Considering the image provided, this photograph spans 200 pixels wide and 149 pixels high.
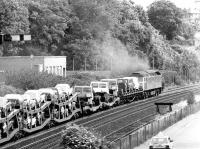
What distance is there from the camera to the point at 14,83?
6438 cm

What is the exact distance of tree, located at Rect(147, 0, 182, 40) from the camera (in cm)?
14288

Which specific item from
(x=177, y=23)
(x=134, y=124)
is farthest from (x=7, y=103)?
(x=177, y=23)

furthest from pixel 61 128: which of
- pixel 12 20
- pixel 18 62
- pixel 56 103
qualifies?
pixel 12 20

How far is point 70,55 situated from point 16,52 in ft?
50.1

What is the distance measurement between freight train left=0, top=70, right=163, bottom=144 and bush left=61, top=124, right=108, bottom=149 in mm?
9568

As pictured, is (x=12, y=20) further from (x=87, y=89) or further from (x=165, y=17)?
(x=165, y=17)

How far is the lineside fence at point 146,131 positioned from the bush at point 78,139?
9.09 ft

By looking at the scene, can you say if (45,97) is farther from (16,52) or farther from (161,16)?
→ (161,16)

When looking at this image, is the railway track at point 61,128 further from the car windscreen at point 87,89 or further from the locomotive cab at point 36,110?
the car windscreen at point 87,89

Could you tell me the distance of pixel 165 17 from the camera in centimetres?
14512

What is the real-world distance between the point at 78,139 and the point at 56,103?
2025cm

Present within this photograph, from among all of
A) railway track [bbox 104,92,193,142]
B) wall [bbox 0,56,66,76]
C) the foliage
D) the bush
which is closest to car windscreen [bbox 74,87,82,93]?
railway track [bbox 104,92,193,142]

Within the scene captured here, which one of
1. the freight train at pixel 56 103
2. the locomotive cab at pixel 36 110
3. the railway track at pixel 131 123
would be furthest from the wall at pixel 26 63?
the locomotive cab at pixel 36 110

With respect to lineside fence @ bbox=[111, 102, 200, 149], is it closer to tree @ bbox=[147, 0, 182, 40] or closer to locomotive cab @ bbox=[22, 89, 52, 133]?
locomotive cab @ bbox=[22, 89, 52, 133]
